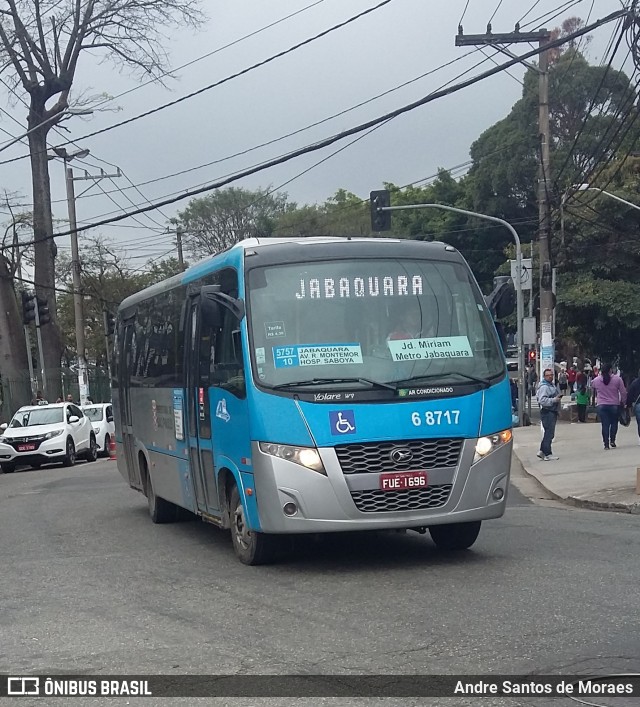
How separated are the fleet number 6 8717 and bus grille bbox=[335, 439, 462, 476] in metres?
0.15

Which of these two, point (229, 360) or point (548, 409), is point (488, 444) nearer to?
point (229, 360)

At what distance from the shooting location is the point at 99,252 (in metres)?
63.6

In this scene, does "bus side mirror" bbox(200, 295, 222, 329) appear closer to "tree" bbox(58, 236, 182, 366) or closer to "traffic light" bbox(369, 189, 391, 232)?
"traffic light" bbox(369, 189, 391, 232)

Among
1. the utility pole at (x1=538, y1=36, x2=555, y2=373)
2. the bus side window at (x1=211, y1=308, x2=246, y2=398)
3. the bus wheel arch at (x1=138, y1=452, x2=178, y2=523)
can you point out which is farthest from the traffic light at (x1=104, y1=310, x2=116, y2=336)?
the utility pole at (x1=538, y1=36, x2=555, y2=373)

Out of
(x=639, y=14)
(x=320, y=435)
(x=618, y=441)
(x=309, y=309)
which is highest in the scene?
(x=639, y=14)

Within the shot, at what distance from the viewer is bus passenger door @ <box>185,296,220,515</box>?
10.9m

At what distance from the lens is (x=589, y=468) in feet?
60.6

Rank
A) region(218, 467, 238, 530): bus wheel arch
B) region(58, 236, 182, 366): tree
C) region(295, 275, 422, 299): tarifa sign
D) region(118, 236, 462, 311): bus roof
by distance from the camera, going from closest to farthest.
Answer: region(295, 275, 422, 299): tarifa sign → region(118, 236, 462, 311): bus roof → region(218, 467, 238, 530): bus wheel arch → region(58, 236, 182, 366): tree

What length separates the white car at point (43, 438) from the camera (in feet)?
91.6

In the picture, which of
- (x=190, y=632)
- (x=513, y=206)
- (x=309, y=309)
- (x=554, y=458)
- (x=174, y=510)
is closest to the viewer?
(x=190, y=632)

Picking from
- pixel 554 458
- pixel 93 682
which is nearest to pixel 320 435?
pixel 93 682

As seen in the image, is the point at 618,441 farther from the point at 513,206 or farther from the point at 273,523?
the point at 513,206

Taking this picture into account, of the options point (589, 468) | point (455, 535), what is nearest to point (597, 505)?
point (589, 468)

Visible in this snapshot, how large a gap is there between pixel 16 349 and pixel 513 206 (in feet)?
82.9
